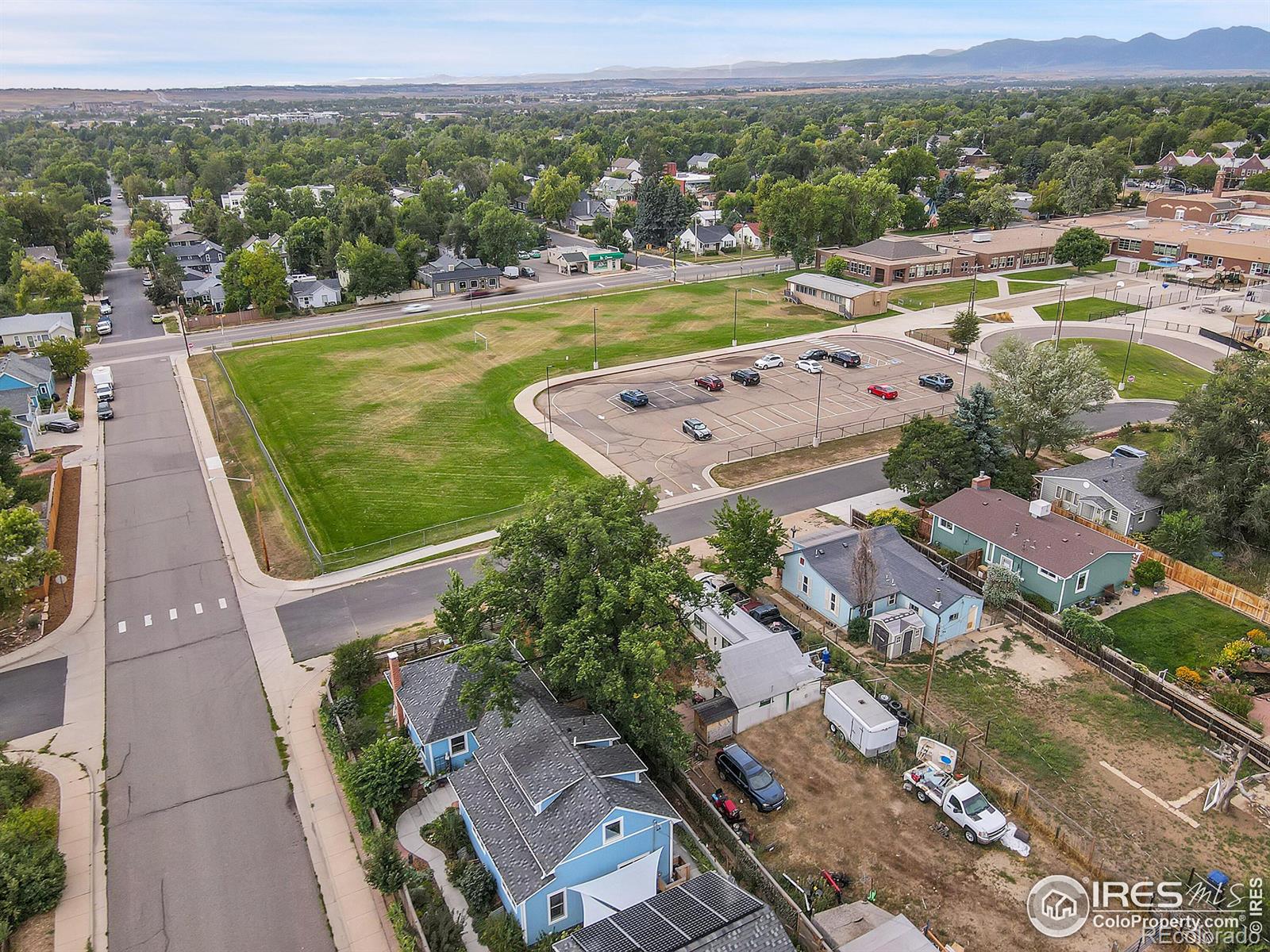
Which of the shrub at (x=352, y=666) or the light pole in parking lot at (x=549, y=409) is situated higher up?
the shrub at (x=352, y=666)

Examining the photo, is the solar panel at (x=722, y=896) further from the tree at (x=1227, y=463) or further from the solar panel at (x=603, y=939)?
the tree at (x=1227, y=463)

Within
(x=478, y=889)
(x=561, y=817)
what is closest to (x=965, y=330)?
(x=561, y=817)

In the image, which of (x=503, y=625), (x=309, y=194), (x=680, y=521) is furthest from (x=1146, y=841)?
(x=309, y=194)

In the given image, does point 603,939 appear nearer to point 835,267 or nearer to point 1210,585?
point 1210,585

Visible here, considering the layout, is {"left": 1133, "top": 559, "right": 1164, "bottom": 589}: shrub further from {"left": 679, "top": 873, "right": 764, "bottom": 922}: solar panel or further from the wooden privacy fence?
{"left": 679, "top": 873, "right": 764, "bottom": 922}: solar panel

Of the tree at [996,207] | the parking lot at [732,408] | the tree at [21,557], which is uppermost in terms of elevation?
the tree at [996,207]

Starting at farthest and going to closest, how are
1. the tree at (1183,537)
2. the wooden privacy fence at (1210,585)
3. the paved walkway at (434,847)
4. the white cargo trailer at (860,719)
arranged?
the tree at (1183,537) < the wooden privacy fence at (1210,585) < the white cargo trailer at (860,719) < the paved walkway at (434,847)

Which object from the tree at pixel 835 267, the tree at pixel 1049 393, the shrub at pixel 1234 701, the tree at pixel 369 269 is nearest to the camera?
the shrub at pixel 1234 701

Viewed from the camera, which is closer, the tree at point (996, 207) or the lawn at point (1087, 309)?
the lawn at point (1087, 309)

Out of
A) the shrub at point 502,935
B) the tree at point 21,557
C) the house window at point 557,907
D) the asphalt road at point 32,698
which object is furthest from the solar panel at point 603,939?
the tree at point 21,557
